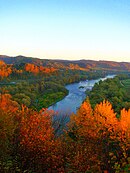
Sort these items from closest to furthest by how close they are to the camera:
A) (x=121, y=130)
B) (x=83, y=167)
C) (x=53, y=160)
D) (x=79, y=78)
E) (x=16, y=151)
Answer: (x=83, y=167)
(x=53, y=160)
(x=16, y=151)
(x=121, y=130)
(x=79, y=78)

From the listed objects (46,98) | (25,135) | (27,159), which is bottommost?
(46,98)

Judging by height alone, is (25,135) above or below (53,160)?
above

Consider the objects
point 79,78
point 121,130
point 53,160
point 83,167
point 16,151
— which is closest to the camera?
point 83,167

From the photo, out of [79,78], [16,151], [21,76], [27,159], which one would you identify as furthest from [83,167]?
[79,78]

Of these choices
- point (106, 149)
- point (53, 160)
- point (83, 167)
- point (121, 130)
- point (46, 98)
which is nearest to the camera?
point (83, 167)

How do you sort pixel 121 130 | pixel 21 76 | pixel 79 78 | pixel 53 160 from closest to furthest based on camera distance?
pixel 53 160, pixel 121 130, pixel 21 76, pixel 79 78

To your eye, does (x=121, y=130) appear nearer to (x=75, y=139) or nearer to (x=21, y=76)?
(x=75, y=139)

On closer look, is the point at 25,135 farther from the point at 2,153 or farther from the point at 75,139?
the point at 75,139

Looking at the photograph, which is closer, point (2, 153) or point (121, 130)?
point (2, 153)

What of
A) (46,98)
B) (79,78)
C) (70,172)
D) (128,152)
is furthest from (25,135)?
(79,78)
